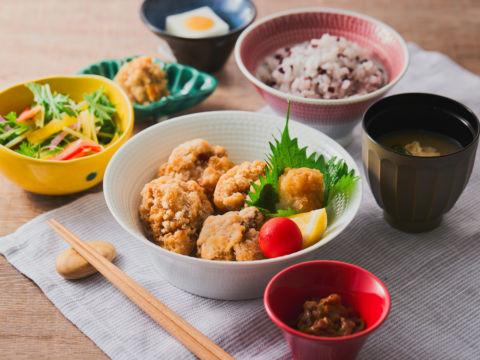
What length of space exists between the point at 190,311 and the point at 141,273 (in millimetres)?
248

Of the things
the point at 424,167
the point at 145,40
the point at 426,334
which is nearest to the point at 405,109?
the point at 424,167

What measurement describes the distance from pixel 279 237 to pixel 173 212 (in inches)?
14.7

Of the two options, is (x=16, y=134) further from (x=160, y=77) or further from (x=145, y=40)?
(x=145, y=40)

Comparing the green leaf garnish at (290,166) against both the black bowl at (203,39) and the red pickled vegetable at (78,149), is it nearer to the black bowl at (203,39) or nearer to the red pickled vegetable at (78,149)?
the red pickled vegetable at (78,149)

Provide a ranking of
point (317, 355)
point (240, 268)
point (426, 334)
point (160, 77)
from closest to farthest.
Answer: point (317, 355)
point (240, 268)
point (426, 334)
point (160, 77)

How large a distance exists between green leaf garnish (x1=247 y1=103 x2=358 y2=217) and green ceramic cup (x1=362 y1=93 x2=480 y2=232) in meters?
0.13

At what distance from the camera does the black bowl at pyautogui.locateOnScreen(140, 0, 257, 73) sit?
9.20ft

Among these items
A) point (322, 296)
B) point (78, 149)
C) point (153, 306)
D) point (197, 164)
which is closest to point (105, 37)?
point (78, 149)

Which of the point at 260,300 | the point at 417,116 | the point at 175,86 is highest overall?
the point at 417,116

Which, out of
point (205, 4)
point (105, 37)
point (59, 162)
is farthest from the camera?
point (105, 37)

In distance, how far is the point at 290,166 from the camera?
2014 mm

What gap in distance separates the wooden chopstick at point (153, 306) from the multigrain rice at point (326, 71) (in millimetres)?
1145

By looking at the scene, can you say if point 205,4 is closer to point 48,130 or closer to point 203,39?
point 203,39

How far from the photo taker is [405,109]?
6.85 feet
